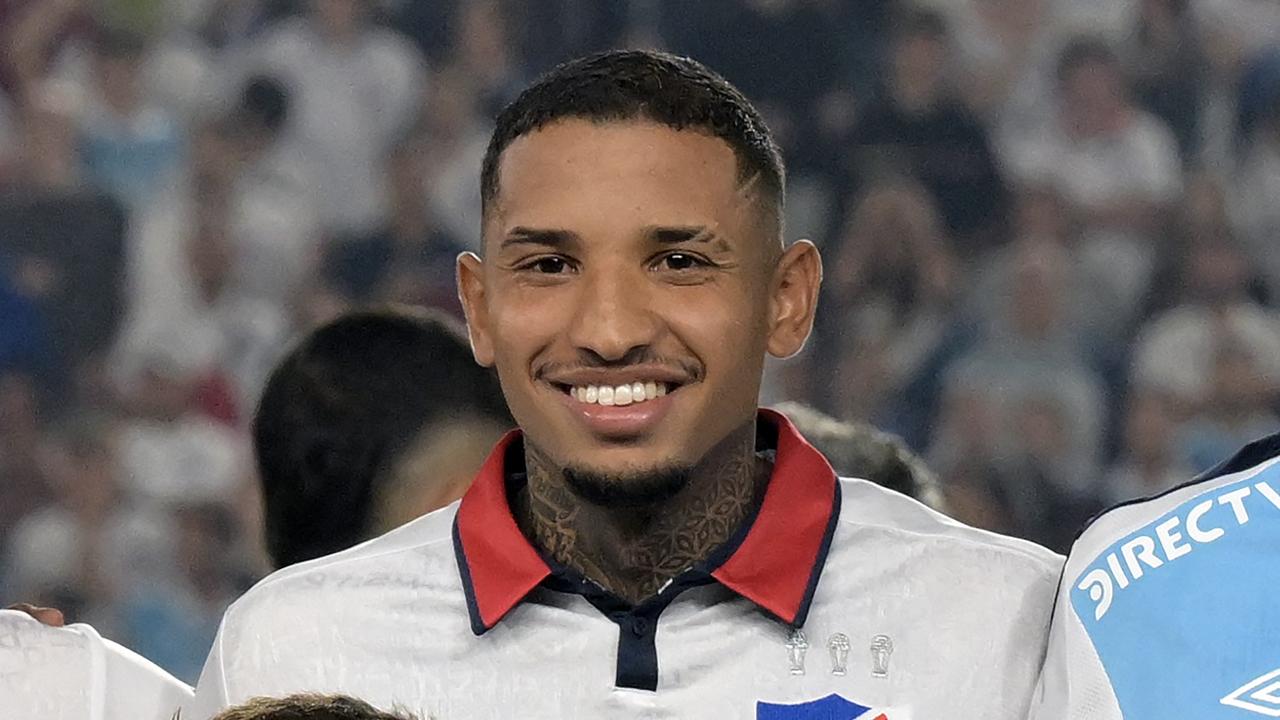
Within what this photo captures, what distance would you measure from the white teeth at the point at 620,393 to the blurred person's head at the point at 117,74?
3.93 meters

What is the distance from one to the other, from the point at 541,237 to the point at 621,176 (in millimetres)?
85

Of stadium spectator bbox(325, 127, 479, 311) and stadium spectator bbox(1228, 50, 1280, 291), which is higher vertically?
→ stadium spectator bbox(1228, 50, 1280, 291)

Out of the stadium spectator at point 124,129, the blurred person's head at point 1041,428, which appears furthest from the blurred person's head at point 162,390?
the blurred person's head at point 1041,428

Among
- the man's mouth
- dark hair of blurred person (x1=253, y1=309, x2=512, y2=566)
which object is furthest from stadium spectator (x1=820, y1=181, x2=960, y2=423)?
the man's mouth

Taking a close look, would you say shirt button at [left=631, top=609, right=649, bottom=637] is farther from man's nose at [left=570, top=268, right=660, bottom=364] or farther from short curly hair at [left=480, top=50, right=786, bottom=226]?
short curly hair at [left=480, top=50, right=786, bottom=226]

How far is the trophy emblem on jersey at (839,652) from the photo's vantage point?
183 centimetres

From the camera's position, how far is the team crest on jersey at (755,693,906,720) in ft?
5.90

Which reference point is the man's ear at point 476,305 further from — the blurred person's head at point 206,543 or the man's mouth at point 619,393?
the blurred person's head at point 206,543

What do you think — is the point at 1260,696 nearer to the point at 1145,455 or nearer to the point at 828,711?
the point at 828,711

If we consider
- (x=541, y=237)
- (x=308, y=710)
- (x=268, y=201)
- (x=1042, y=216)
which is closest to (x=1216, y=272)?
(x=1042, y=216)

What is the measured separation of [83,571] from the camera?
197 inches

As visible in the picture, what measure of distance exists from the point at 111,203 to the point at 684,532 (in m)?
3.70

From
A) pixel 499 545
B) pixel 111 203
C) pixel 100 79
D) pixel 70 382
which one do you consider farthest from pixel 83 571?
pixel 499 545

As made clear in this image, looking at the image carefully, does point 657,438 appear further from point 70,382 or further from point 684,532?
point 70,382
